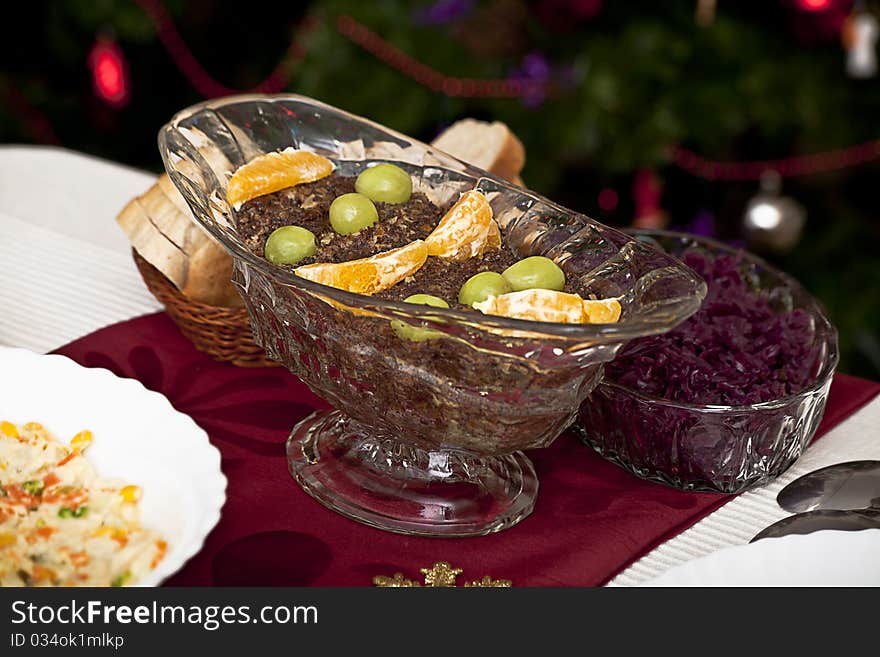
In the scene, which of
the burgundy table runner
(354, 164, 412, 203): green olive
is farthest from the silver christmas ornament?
(354, 164, 412, 203): green olive

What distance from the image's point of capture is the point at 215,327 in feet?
3.61

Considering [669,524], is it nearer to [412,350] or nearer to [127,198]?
[412,350]

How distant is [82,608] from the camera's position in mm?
715

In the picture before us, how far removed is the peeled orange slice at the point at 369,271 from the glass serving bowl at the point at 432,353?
3 centimetres

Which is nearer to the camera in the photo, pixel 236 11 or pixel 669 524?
pixel 669 524

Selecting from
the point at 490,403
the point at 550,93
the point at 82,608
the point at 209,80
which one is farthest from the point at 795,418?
the point at 209,80

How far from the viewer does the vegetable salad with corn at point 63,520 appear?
0.75 meters

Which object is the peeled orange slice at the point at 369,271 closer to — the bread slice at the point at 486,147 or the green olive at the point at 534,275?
the green olive at the point at 534,275

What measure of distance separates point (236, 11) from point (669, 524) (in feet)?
6.42

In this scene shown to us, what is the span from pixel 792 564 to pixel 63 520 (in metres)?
0.55

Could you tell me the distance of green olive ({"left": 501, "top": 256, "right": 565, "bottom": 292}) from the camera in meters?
0.88

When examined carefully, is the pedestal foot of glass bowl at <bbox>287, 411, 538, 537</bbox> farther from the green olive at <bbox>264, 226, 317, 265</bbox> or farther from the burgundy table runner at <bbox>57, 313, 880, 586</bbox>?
the green olive at <bbox>264, 226, 317, 265</bbox>

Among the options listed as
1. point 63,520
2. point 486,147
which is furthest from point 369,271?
point 486,147

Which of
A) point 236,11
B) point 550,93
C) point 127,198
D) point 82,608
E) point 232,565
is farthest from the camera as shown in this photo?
point 236,11
